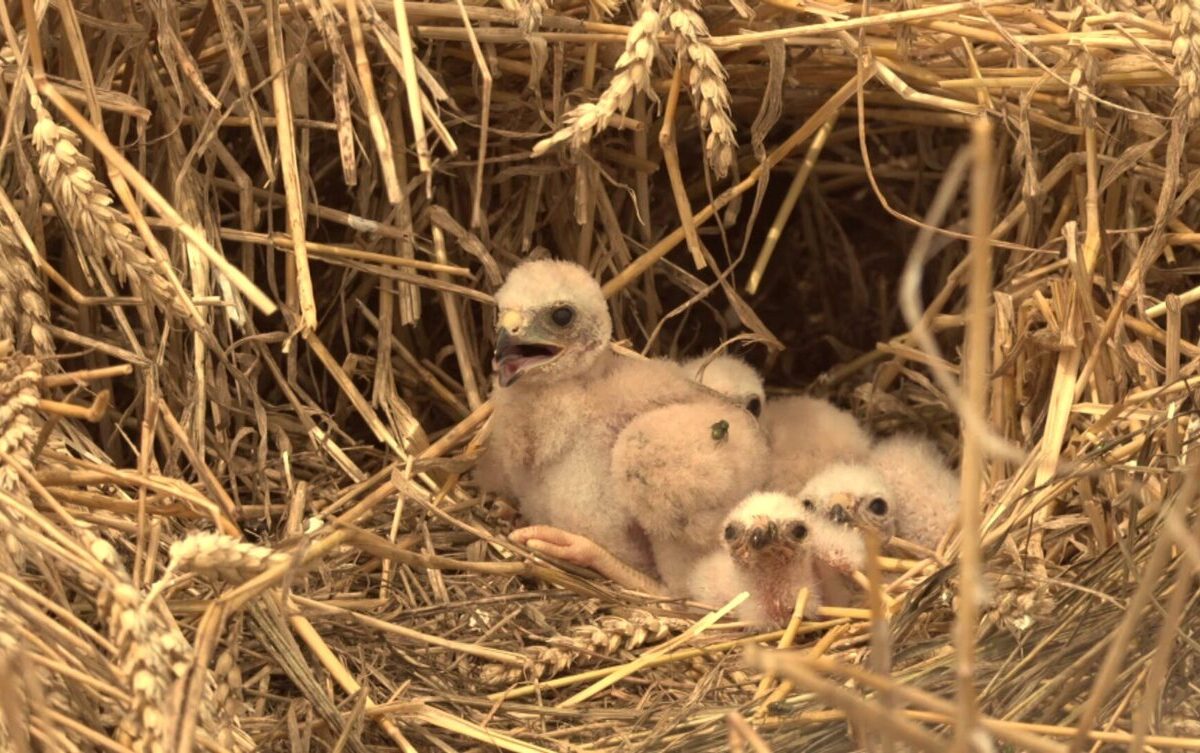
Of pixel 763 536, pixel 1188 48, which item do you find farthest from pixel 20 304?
pixel 1188 48

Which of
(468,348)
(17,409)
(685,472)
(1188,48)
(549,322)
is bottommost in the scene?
(685,472)

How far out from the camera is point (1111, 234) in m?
2.73

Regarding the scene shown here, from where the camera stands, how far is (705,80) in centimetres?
240

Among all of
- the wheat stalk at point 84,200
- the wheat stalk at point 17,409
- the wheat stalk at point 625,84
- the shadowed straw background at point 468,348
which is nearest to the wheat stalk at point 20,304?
the shadowed straw background at point 468,348

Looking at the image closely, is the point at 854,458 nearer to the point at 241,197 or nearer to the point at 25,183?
the point at 241,197

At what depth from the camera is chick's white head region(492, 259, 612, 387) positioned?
2703 mm

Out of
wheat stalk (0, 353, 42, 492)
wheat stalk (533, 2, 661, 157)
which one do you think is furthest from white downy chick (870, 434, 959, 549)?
wheat stalk (0, 353, 42, 492)

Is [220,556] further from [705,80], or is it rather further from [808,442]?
[808,442]

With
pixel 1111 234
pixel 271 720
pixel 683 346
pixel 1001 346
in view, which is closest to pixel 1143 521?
pixel 1001 346

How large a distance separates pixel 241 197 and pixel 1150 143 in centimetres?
161

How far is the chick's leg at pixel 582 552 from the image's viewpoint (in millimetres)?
2682

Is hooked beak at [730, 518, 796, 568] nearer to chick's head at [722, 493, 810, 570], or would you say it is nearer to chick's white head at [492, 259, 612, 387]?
chick's head at [722, 493, 810, 570]

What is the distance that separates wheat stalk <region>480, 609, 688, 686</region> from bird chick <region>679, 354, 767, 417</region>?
56 centimetres

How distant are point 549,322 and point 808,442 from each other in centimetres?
58
